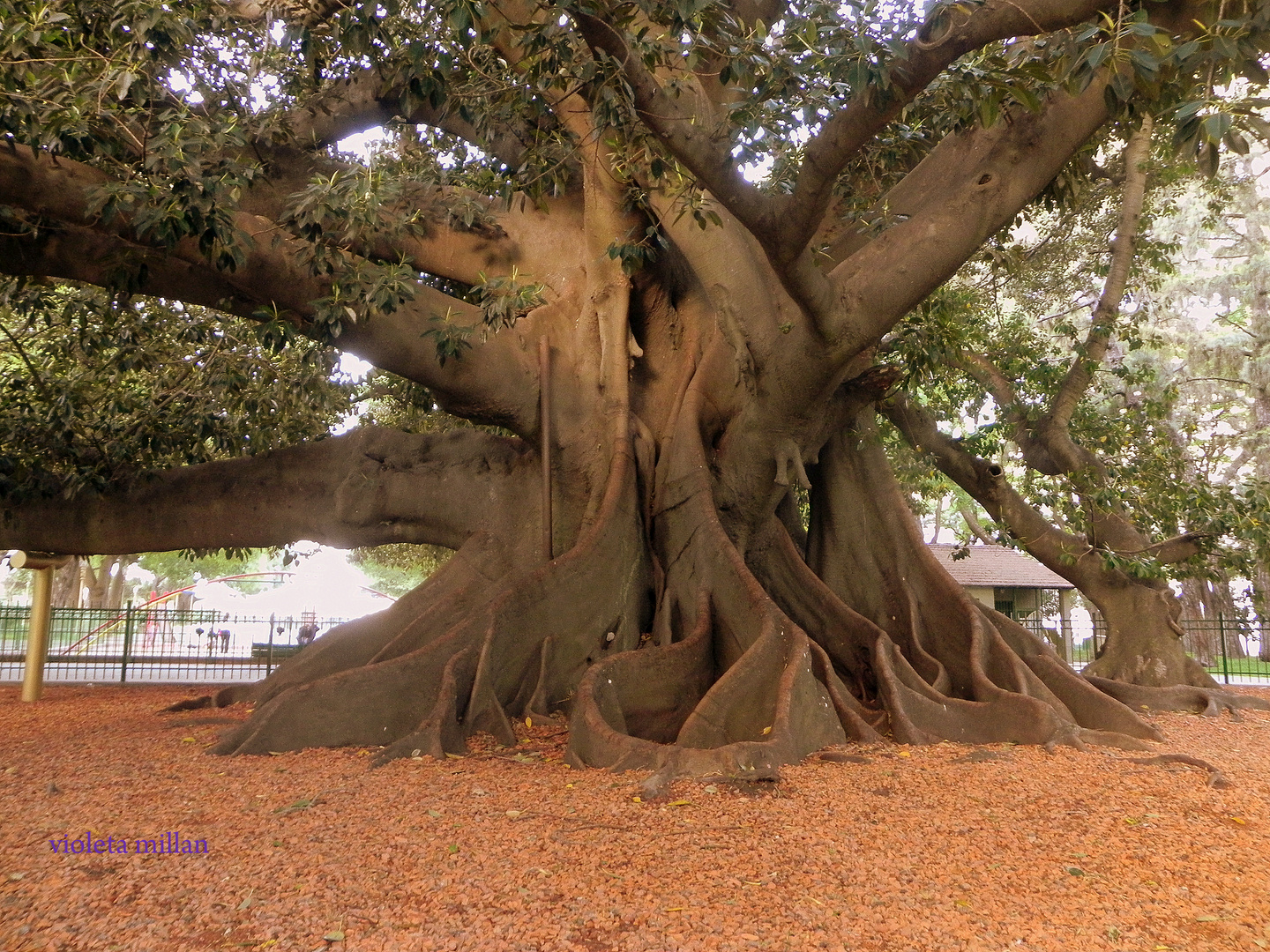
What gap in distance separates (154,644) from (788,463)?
1580cm

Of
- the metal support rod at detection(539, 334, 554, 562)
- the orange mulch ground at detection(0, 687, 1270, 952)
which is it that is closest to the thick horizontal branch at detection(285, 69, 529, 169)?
the metal support rod at detection(539, 334, 554, 562)

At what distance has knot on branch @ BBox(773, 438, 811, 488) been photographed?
308 inches

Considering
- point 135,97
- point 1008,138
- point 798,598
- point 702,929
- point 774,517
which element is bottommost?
point 702,929

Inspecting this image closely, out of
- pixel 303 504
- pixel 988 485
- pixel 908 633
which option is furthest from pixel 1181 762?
A: pixel 303 504

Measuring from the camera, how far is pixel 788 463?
7.92 meters

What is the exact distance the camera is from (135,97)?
5023mm

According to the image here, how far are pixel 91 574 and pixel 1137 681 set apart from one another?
107 ft

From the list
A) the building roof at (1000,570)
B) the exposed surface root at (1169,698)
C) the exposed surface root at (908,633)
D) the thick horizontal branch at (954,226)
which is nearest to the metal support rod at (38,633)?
the exposed surface root at (908,633)

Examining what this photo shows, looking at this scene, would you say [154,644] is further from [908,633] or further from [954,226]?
[954,226]

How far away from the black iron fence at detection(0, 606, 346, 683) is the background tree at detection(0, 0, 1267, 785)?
882 centimetres

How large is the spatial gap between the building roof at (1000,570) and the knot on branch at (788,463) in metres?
18.1

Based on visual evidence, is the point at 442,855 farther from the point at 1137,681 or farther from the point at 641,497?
the point at 1137,681

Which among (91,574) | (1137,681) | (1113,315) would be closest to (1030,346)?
(1113,315)

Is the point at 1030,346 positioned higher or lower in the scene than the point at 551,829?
higher
